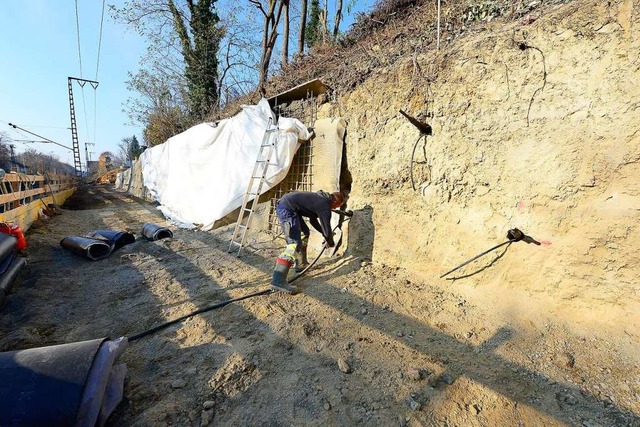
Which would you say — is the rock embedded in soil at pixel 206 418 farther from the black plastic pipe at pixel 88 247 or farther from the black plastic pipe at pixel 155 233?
the black plastic pipe at pixel 155 233

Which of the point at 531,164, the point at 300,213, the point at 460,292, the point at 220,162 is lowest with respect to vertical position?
the point at 460,292

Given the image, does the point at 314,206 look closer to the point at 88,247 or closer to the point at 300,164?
the point at 300,164

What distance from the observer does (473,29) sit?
11.9 feet

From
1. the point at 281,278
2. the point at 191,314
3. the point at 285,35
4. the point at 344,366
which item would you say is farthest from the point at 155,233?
the point at 285,35

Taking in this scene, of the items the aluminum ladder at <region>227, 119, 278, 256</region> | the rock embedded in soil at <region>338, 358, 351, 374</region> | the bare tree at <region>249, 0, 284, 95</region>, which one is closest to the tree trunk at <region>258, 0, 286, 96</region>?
the bare tree at <region>249, 0, 284, 95</region>

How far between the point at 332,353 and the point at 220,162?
535 cm

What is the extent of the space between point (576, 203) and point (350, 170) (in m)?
2.77

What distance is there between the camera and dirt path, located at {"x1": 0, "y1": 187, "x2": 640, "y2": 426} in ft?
6.30

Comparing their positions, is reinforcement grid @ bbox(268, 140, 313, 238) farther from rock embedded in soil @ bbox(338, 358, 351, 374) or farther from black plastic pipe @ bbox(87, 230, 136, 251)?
rock embedded in soil @ bbox(338, 358, 351, 374)

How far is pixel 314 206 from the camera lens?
386cm

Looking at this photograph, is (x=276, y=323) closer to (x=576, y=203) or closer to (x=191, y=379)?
(x=191, y=379)

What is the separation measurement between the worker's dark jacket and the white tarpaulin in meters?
1.43

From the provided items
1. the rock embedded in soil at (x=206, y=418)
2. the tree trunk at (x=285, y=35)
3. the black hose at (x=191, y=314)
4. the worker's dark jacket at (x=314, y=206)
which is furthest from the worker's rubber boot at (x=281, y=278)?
the tree trunk at (x=285, y=35)

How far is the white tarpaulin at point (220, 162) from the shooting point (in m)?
5.26
